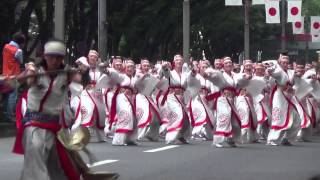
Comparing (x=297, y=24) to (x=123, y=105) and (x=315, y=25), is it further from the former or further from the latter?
(x=123, y=105)

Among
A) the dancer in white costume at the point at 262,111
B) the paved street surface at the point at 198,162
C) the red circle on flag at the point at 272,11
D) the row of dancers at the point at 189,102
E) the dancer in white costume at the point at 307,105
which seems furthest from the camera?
the red circle on flag at the point at 272,11

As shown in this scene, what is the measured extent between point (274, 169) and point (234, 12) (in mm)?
41389

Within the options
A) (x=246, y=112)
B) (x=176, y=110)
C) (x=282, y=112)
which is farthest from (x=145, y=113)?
(x=282, y=112)

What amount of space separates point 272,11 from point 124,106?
23045 mm

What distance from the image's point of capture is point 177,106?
21859mm

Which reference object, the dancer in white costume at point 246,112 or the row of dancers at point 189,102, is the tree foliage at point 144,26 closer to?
the row of dancers at point 189,102

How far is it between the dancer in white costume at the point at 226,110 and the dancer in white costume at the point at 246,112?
1.75 m

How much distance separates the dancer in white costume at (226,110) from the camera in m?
20.5

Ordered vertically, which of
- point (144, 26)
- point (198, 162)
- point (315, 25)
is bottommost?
point (198, 162)

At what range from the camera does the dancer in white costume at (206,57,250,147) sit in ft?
67.3

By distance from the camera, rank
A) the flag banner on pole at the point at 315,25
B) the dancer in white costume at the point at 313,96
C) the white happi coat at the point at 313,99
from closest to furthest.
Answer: the white happi coat at the point at 313,99
the dancer in white costume at the point at 313,96
the flag banner on pole at the point at 315,25

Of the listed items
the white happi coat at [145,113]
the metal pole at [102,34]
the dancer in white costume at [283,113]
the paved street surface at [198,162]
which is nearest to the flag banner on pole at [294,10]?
the metal pole at [102,34]

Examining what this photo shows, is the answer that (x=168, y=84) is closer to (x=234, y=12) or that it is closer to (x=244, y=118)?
(x=244, y=118)

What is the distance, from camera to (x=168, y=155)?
1805 cm
